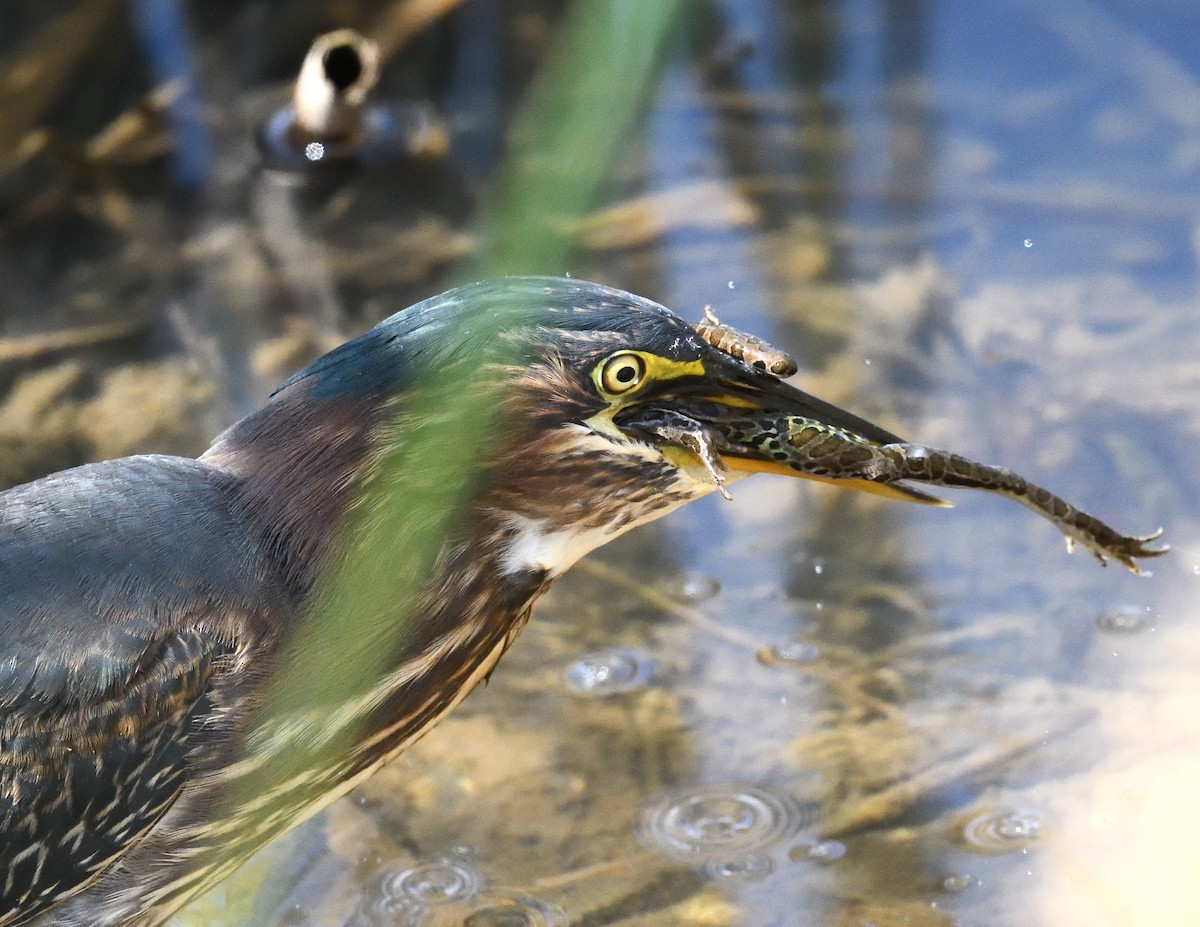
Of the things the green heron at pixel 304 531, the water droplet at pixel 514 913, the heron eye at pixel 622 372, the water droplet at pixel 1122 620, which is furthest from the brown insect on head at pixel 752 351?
the water droplet at pixel 1122 620

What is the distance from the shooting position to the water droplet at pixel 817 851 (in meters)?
4.12

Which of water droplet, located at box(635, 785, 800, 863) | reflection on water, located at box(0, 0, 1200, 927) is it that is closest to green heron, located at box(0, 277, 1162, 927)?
reflection on water, located at box(0, 0, 1200, 927)

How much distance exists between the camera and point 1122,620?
15.7 feet

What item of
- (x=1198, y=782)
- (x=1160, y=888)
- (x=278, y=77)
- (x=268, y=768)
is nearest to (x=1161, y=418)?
(x=1198, y=782)

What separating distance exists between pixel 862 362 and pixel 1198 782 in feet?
7.08

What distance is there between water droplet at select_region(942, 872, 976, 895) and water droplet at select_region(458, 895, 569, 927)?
2.97ft

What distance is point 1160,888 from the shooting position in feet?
12.8

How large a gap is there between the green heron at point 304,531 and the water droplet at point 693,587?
1514 millimetres

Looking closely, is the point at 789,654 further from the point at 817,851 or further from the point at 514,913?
the point at 514,913

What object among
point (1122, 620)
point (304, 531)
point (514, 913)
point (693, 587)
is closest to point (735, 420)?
point (304, 531)

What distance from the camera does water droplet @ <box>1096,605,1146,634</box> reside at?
15.5 feet

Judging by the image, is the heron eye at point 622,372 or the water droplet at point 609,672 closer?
the heron eye at point 622,372

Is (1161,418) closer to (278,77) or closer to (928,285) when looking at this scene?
(928,285)

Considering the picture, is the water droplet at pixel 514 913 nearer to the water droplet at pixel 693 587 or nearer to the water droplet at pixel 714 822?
the water droplet at pixel 714 822
